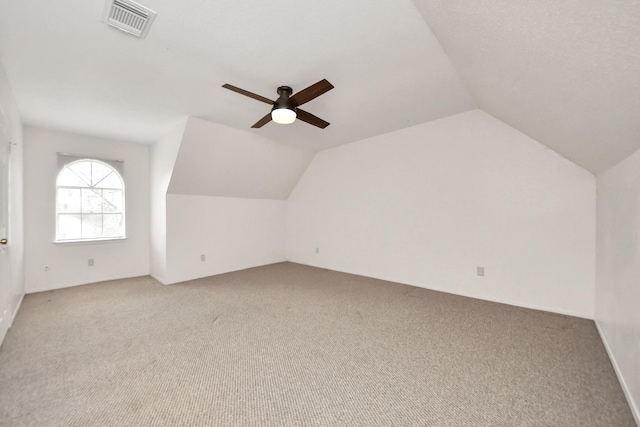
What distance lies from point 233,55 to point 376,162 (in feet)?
9.33

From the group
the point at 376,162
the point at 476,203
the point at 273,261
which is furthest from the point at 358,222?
the point at 273,261

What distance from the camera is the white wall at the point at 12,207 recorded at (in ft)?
7.38

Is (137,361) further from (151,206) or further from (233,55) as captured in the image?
(151,206)

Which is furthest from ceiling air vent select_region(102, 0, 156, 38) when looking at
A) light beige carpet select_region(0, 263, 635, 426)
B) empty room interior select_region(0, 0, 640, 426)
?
light beige carpet select_region(0, 263, 635, 426)

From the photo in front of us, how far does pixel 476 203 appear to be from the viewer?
335 cm

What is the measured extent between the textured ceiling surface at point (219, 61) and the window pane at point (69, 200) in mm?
989

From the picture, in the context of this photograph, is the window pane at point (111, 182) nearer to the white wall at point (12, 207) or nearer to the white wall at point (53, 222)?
the white wall at point (53, 222)

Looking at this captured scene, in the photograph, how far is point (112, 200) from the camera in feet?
13.9

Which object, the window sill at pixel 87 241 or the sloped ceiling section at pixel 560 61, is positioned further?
the window sill at pixel 87 241

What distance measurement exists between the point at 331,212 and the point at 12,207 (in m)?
4.17

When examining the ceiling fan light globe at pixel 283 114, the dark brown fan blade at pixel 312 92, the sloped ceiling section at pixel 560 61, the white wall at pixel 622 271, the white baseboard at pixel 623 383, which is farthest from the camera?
Result: the ceiling fan light globe at pixel 283 114

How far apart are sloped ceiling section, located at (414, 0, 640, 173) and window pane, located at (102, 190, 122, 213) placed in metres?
4.98

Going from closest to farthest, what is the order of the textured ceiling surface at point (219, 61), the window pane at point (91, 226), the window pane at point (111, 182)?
the textured ceiling surface at point (219, 61) < the window pane at point (91, 226) < the window pane at point (111, 182)

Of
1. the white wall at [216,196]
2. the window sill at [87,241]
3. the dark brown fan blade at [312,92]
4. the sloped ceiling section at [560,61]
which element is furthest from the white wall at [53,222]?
the sloped ceiling section at [560,61]
